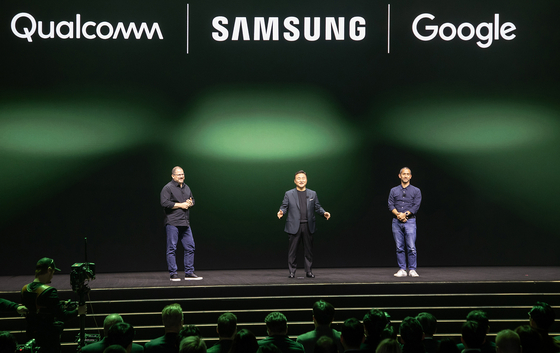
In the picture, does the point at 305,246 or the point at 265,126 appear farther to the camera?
the point at 265,126

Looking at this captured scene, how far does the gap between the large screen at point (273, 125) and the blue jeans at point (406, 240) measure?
4.19ft

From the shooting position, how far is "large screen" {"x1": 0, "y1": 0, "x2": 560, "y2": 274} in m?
8.59

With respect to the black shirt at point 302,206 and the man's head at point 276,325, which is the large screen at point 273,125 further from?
the man's head at point 276,325

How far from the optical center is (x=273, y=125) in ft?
29.8

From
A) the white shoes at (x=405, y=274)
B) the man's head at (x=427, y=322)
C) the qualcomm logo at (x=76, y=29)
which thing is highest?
Result: the qualcomm logo at (x=76, y=29)

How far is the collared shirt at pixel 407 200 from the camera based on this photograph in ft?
25.6

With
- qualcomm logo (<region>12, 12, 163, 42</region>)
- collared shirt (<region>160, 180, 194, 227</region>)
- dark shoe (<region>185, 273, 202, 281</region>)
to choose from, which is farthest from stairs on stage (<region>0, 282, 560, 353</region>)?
qualcomm logo (<region>12, 12, 163, 42</region>)

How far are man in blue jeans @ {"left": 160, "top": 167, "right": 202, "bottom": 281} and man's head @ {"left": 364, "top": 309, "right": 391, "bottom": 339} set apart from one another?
444cm

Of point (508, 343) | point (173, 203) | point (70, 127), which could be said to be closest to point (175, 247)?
point (173, 203)

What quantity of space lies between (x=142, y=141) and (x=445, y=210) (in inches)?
201

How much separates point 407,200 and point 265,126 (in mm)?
2680

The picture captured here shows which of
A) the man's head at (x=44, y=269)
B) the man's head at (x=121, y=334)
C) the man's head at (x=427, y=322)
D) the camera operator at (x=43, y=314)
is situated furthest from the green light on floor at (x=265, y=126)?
the man's head at (x=121, y=334)

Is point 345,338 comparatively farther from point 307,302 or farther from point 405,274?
point 405,274

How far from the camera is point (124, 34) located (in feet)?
28.6
